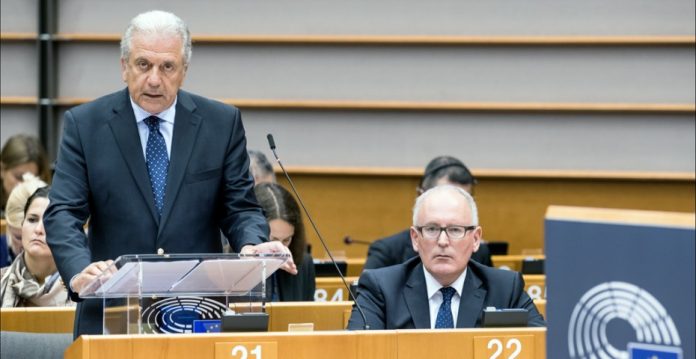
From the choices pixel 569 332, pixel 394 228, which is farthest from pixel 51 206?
pixel 394 228

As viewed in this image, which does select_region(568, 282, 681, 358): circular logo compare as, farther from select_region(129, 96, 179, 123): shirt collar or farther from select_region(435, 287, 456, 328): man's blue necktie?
select_region(435, 287, 456, 328): man's blue necktie

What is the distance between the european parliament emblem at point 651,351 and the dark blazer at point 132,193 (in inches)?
77.9

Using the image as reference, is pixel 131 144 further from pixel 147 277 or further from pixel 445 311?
pixel 445 311

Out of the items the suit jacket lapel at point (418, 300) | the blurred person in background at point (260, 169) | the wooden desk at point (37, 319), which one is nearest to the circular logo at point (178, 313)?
the suit jacket lapel at point (418, 300)

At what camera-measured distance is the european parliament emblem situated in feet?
5.08

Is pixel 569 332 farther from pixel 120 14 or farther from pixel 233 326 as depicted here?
pixel 120 14

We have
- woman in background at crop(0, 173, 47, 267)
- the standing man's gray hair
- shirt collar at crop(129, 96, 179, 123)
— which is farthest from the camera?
woman in background at crop(0, 173, 47, 267)

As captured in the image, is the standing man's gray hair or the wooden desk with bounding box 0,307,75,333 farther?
the wooden desk with bounding box 0,307,75,333

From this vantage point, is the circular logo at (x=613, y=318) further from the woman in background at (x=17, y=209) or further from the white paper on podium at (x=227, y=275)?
the woman in background at (x=17, y=209)

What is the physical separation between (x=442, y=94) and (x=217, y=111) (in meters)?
5.83

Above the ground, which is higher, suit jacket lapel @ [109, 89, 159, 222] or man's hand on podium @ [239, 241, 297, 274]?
suit jacket lapel @ [109, 89, 159, 222]

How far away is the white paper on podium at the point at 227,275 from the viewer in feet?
10.1

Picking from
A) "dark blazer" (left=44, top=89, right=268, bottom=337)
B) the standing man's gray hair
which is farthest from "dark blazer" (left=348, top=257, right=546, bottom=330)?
the standing man's gray hair

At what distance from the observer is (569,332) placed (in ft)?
5.48
